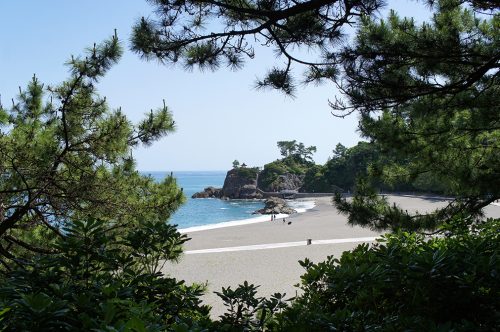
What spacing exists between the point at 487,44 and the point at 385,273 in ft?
9.70

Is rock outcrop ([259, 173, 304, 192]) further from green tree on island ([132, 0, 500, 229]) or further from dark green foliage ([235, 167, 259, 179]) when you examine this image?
green tree on island ([132, 0, 500, 229])

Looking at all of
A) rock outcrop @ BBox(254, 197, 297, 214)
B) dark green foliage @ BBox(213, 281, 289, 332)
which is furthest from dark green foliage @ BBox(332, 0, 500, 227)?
rock outcrop @ BBox(254, 197, 297, 214)

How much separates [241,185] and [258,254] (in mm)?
38334

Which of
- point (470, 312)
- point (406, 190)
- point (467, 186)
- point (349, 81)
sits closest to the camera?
point (470, 312)

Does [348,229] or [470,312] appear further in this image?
[348,229]

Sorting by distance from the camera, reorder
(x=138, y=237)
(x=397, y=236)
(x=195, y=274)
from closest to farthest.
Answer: (x=138, y=237), (x=397, y=236), (x=195, y=274)

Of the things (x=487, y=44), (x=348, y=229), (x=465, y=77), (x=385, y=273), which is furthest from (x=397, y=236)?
(x=348, y=229)

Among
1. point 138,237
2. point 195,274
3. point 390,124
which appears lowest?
point 195,274

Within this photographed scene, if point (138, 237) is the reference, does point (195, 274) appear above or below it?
below

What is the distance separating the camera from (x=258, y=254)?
1309 centimetres

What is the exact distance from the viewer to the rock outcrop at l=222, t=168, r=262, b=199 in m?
50.5

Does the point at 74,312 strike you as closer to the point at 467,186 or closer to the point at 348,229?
the point at 467,186

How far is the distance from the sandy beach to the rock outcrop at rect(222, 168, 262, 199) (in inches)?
Result: 1119

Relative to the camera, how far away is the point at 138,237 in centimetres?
181
